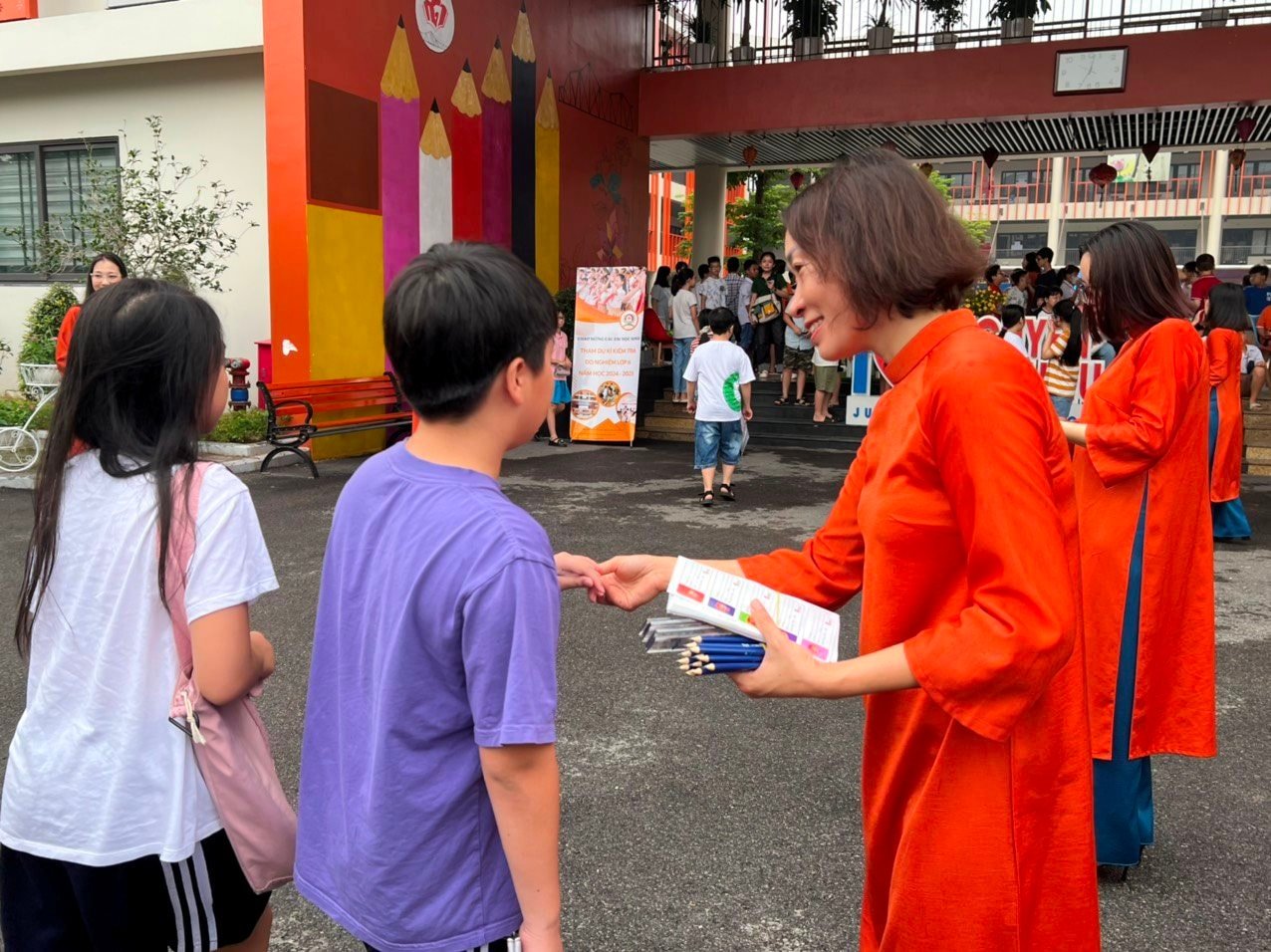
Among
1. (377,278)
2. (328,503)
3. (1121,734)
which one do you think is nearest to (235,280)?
(377,278)

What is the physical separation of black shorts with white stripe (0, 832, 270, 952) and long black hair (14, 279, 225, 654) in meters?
0.43

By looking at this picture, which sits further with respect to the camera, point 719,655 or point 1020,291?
point 1020,291

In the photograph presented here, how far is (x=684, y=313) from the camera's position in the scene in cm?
1330

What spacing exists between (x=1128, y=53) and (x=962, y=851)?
1521cm

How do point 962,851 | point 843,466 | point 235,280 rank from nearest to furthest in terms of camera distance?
point 962,851
point 843,466
point 235,280

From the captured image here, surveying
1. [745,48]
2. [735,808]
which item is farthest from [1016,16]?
[735,808]

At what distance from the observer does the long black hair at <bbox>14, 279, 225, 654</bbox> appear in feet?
5.34

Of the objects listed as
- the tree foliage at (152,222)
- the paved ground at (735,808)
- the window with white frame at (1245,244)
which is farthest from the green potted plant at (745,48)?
the window with white frame at (1245,244)

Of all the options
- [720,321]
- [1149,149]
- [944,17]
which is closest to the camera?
[720,321]

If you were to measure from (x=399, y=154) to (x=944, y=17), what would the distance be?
890cm

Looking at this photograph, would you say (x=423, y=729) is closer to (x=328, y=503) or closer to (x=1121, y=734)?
(x=1121, y=734)

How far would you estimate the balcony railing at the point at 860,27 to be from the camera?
14.4 meters

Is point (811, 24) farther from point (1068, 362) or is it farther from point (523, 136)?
point (1068, 362)

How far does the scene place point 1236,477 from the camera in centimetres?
749
